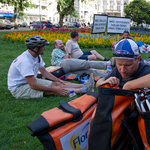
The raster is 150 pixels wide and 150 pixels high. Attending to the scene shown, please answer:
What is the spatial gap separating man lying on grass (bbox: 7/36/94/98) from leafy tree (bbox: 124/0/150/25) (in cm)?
2611

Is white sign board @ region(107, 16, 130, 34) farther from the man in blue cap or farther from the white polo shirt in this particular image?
the man in blue cap

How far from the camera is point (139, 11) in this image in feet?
87.9

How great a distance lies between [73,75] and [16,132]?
2.79 metres

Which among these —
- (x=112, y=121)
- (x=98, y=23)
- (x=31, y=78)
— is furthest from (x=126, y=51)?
(x=98, y=23)

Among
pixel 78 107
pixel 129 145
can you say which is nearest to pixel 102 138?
pixel 129 145

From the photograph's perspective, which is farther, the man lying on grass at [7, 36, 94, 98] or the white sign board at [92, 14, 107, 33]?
the white sign board at [92, 14, 107, 33]

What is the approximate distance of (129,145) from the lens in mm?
1662

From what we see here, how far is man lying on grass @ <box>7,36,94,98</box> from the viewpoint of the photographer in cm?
353

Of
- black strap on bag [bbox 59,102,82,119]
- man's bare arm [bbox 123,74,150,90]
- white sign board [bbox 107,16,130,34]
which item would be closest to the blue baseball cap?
man's bare arm [bbox 123,74,150,90]

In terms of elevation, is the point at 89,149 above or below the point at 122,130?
below

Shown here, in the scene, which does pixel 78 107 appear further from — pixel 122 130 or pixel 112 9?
pixel 112 9

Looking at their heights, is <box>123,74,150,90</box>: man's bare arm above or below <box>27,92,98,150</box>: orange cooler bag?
above

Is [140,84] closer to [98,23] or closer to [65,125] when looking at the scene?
[65,125]

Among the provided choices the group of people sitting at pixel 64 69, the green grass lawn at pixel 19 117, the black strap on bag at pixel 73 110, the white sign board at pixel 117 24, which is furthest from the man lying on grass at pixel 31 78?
the white sign board at pixel 117 24
